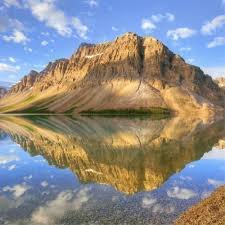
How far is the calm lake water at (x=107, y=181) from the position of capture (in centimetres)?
2748

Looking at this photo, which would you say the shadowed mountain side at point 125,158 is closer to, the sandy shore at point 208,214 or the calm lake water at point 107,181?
the calm lake water at point 107,181

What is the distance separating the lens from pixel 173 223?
24359 millimetres

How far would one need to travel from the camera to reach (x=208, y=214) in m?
22.6

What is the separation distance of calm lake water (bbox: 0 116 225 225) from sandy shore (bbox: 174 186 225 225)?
6.42ft

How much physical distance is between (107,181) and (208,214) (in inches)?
679

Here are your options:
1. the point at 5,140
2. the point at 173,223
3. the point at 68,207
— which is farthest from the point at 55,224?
the point at 5,140

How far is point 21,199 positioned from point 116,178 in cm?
1077

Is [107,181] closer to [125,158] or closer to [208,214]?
[125,158]

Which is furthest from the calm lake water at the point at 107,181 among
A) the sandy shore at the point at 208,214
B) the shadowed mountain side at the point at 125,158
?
the sandy shore at the point at 208,214

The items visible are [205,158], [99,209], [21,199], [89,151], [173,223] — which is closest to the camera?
[173,223]

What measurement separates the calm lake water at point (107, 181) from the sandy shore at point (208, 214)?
196 cm

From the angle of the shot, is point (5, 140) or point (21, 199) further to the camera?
point (5, 140)

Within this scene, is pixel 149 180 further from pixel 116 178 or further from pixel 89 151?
pixel 89 151

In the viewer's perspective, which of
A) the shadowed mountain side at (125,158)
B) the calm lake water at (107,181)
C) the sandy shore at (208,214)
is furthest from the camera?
the shadowed mountain side at (125,158)
